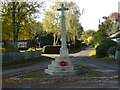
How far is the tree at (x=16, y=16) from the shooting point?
2436 centimetres

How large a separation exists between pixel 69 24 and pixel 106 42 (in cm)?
2119

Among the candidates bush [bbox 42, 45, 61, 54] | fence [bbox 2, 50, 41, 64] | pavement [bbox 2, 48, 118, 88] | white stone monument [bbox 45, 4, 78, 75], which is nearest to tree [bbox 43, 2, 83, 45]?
bush [bbox 42, 45, 61, 54]

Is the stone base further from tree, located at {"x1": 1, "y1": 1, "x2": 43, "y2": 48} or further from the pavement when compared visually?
tree, located at {"x1": 1, "y1": 1, "x2": 43, "y2": 48}

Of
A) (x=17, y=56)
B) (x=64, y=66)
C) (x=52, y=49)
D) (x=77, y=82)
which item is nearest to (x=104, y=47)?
(x=17, y=56)

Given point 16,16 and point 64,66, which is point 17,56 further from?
point 64,66

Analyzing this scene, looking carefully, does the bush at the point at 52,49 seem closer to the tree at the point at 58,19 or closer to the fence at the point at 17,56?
the tree at the point at 58,19

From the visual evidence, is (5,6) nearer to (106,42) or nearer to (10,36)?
(10,36)

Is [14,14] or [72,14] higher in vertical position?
[72,14]

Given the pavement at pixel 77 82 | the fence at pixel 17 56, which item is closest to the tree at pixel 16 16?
the fence at pixel 17 56

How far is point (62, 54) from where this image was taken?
14.4 meters

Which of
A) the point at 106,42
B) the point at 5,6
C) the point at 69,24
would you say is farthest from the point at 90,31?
the point at 5,6

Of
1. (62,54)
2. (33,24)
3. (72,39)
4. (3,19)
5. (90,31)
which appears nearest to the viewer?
(62,54)

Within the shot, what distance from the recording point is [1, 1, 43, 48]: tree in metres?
24.4

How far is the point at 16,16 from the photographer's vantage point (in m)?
26.1
